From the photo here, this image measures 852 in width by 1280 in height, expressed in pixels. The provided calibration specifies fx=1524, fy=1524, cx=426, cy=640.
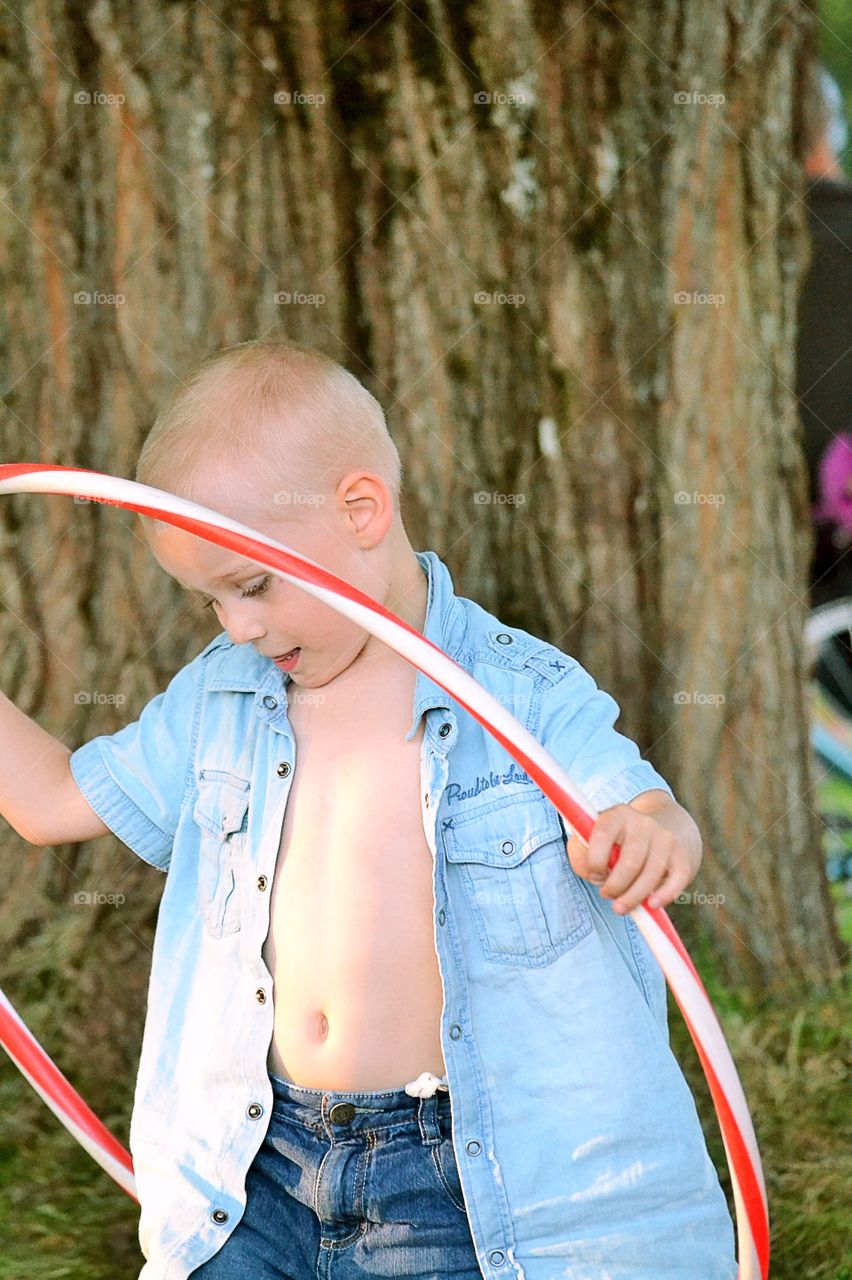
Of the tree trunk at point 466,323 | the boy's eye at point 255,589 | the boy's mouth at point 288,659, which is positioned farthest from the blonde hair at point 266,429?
the tree trunk at point 466,323

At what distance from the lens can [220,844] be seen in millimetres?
2426

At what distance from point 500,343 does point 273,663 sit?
142 centimetres

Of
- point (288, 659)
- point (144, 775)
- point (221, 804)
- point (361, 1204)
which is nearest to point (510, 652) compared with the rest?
point (288, 659)

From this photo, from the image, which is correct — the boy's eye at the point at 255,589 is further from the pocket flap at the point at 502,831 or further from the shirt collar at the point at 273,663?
the pocket flap at the point at 502,831

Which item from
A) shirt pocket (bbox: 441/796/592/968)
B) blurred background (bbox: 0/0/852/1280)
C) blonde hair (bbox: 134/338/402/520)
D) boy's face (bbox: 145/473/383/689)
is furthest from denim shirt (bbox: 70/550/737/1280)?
blurred background (bbox: 0/0/852/1280)

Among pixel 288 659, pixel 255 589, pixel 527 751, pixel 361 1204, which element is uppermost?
pixel 255 589

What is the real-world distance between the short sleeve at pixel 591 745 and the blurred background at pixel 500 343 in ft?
4.08

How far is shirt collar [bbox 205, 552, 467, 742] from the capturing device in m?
2.45

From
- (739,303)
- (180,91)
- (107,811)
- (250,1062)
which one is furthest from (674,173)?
(250,1062)

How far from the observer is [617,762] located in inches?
89.6

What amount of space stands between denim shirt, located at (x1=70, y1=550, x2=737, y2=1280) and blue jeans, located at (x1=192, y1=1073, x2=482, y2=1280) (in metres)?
0.05

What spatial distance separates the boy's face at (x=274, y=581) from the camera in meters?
2.26

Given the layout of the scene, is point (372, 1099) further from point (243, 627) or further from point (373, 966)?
point (243, 627)

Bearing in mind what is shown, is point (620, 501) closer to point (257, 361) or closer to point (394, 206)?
point (394, 206)
